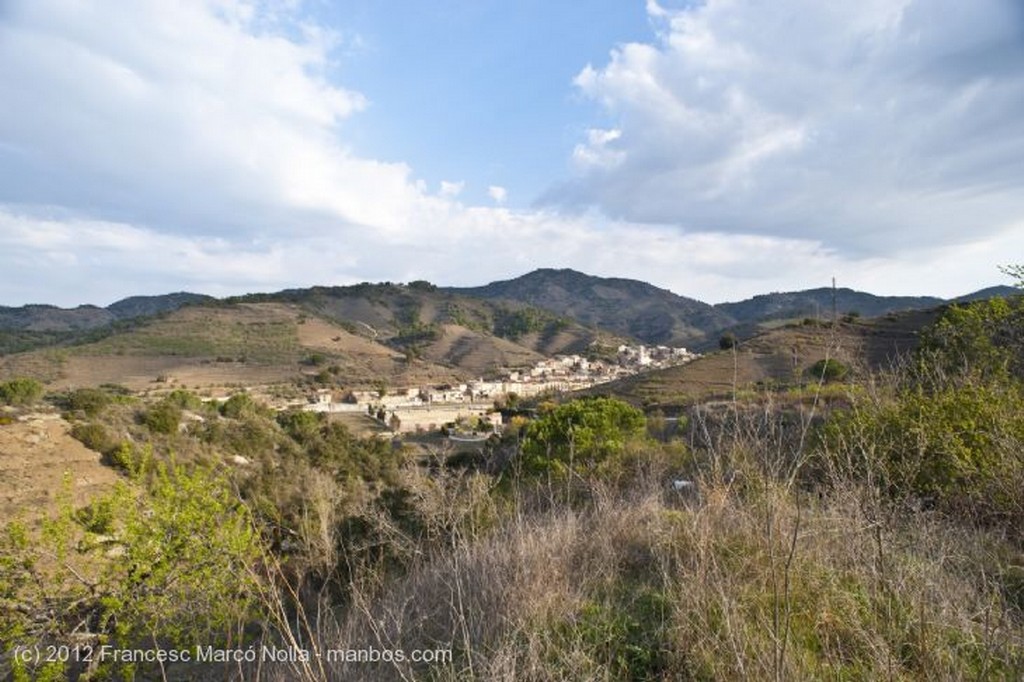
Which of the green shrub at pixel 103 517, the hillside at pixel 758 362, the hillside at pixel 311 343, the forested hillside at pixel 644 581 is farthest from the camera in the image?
the hillside at pixel 311 343

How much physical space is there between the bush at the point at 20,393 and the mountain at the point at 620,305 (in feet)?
316

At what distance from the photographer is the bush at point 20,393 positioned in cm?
2730

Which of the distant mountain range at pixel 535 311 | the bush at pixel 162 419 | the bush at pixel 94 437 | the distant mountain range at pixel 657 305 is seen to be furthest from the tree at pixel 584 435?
the distant mountain range at pixel 657 305

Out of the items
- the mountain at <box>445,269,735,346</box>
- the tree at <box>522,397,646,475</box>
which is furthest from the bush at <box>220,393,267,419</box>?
the mountain at <box>445,269,735,346</box>

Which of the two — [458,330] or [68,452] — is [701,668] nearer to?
[68,452]

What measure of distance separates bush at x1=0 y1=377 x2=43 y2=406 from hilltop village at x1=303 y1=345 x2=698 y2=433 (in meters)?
16.1

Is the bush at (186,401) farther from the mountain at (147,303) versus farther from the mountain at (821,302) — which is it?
the mountain at (147,303)

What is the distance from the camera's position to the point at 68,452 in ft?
54.2

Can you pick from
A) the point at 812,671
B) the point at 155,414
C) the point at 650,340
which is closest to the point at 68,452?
the point at 155,414

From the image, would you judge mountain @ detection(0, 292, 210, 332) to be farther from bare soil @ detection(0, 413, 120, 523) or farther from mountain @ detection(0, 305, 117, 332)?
bare soil @ detection(0, 413, 120, 523)

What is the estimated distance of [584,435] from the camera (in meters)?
14.1

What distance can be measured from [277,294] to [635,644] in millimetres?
119575

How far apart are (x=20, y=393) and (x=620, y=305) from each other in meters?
148

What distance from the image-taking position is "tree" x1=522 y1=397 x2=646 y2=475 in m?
13.8
